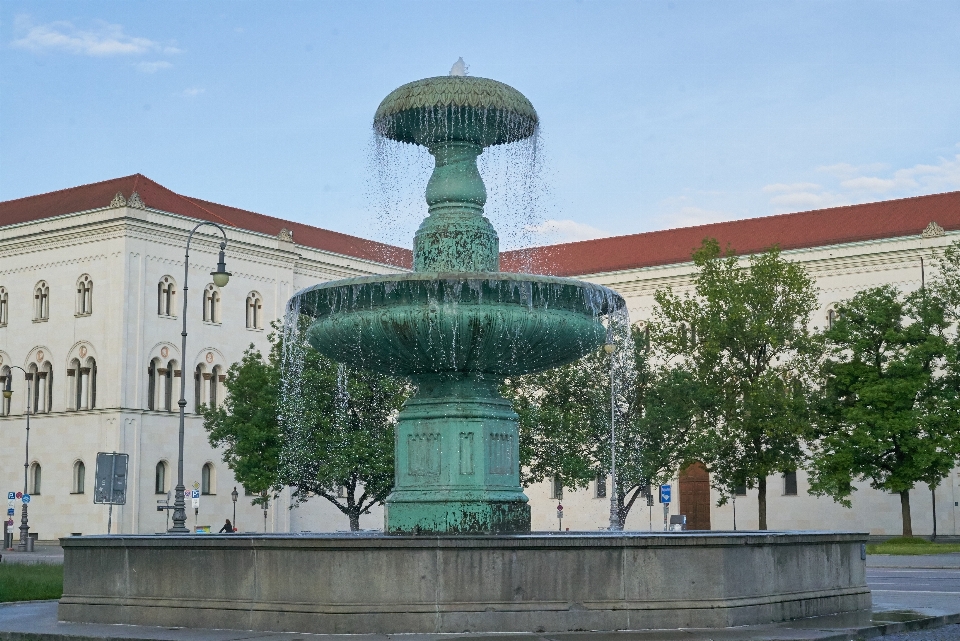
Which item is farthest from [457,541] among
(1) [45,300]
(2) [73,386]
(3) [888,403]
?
(1) [45,300]

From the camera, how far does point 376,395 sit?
146 ft

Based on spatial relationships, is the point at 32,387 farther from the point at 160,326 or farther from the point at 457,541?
the point at 457,541

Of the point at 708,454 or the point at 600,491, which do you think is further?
the point at 600,491

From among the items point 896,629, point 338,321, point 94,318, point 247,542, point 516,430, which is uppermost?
point 94,318

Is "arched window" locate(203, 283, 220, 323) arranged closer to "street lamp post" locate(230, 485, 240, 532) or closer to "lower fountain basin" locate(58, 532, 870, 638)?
"street lamp post" locate(230, 485, 240, 532)

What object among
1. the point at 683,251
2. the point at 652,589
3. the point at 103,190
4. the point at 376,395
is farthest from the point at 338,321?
the point at 683,251

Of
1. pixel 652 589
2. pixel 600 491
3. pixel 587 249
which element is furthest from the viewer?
pixel 587 249

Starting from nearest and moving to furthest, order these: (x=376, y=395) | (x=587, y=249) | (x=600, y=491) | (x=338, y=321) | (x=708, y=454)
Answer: (x=338, y=321)
(x=376, y=395)
(x=708, y=454)
(x=600, y=491)
(x=587, y=249)

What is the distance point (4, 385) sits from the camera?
65250 millimetres

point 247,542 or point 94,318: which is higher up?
point 94,318

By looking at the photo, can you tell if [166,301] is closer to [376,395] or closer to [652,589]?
A: [376,395]

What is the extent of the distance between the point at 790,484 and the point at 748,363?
1761 centimetres

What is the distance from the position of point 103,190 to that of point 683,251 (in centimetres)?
3096

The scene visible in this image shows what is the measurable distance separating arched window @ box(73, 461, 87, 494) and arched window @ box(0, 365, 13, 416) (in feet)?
20.5
